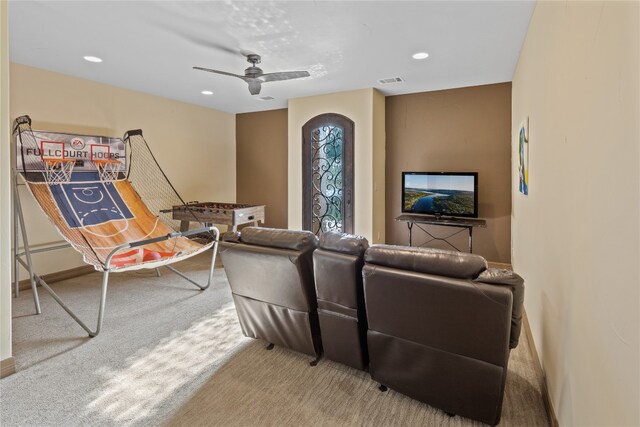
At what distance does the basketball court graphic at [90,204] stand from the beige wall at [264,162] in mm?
2922

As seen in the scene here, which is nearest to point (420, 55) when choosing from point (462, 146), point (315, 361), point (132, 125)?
point (462, 146)

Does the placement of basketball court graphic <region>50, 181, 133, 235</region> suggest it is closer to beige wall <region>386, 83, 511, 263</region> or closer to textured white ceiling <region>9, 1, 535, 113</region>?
textured white ceiling <region>9, 1, 535, 113</region>

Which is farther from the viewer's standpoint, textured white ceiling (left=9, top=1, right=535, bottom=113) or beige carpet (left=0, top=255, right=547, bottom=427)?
textured white ceiling (left=9, top=1, right=535, bottom=113)

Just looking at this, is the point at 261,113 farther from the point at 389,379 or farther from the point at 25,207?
the point at 389,379

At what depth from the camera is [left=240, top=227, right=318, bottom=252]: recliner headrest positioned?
7.22 ft

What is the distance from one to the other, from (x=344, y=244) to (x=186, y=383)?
1320 mm

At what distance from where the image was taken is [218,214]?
5043 mm

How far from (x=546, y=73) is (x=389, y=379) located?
205 cm

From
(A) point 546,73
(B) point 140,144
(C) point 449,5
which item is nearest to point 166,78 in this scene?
(B) point 140,144

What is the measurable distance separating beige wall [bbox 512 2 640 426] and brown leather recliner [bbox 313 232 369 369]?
1.00 meters

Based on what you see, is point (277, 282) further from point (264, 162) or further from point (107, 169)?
point (264, 162)

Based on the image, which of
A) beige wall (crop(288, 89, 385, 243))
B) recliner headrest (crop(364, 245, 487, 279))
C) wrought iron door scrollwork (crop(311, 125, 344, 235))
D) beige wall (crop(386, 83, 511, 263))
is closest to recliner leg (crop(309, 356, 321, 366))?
recliner headrest (crop(364, 245, 487, 279))

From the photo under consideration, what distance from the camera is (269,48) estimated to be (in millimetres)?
3459

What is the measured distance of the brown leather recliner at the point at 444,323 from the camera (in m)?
A: 1.58
